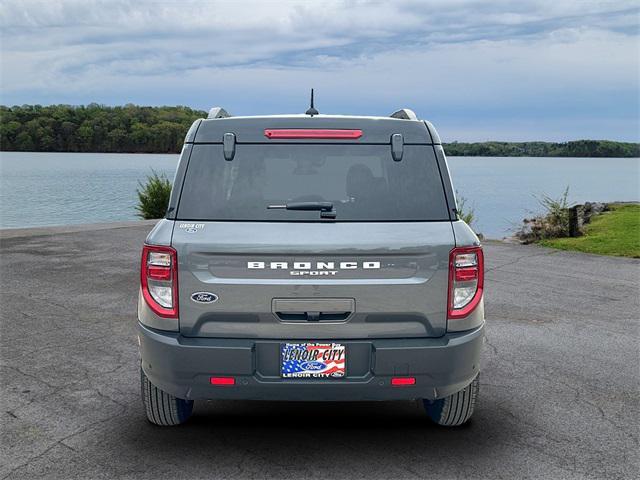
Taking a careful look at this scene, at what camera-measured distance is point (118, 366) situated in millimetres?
5988

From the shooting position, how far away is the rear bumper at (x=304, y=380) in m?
3.71

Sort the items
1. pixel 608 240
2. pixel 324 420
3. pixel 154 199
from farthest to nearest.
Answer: pixel 154 199, pixel 608 240, pixel 324 420

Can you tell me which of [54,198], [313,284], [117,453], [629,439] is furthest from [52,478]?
[54,198]

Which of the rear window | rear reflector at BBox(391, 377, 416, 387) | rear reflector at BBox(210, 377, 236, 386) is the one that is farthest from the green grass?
rear reflector at BBox(210, 377, 236, 386)

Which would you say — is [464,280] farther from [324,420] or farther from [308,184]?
[324,420]

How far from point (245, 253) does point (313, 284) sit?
404 millimetres

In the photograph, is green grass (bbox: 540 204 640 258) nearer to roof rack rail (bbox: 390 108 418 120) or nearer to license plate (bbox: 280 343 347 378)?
roof rack rail (bbox: 390 108 418 120)

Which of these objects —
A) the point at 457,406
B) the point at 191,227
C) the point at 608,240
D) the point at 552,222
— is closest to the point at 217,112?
the point at 191,227

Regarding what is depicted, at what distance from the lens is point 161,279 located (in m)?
3.76

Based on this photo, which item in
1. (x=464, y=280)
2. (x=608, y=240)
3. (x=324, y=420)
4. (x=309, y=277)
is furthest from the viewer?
(x=608, y=240)

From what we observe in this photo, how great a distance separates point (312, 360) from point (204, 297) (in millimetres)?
684

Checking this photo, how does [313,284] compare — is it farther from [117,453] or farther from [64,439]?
[64,439]

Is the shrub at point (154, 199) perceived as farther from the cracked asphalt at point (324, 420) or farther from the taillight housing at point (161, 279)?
the taillight housing at point (161, 279)

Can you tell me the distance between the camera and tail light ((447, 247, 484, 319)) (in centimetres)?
376
